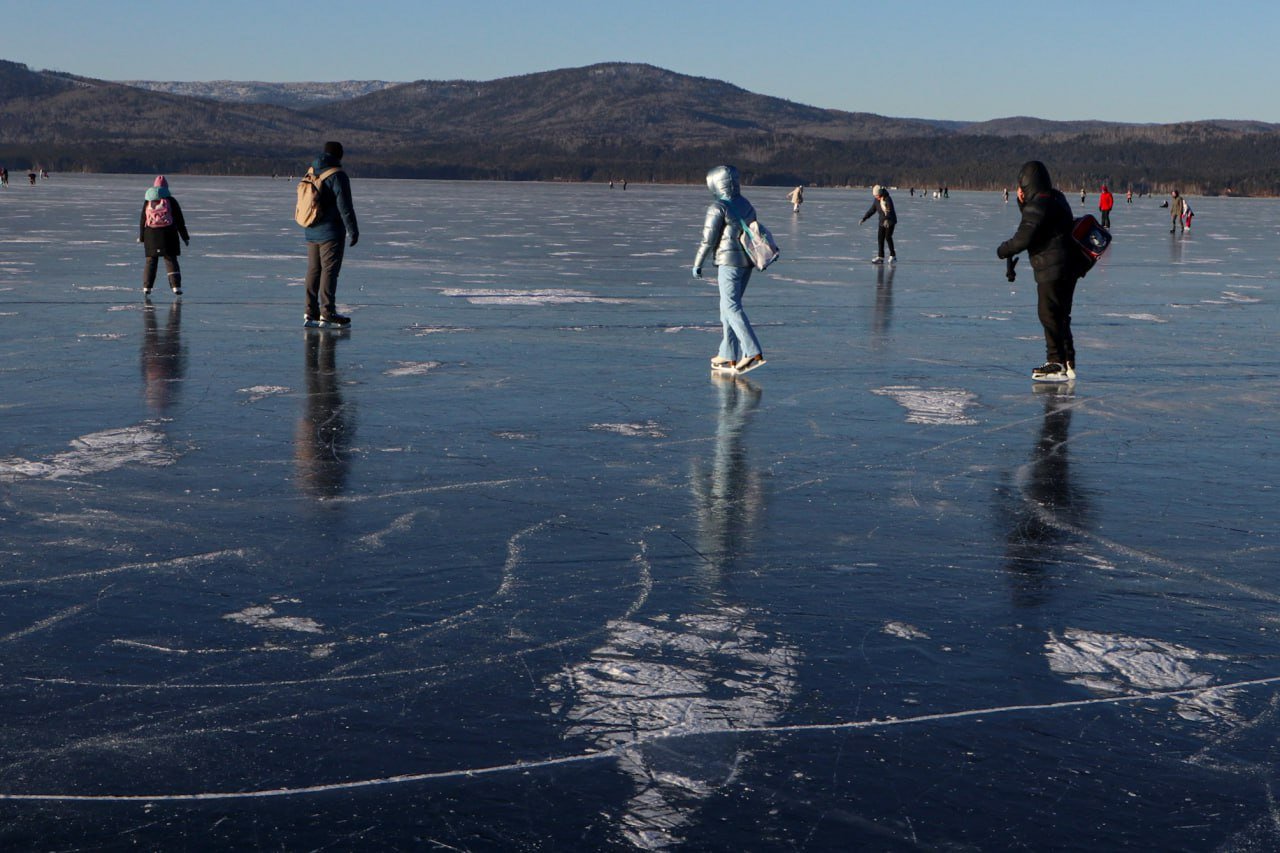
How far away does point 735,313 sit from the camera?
11000mm

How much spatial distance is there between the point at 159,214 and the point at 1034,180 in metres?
9.11

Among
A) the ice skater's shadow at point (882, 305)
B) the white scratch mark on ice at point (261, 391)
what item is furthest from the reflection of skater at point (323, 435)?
the ice skater's shadow at point (882, 305)

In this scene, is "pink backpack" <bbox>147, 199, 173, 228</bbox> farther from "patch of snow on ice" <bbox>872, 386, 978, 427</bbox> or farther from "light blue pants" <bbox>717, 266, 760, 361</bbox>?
"patch of snow on ice" <bbox>872, 386, 978, 427</bbox>

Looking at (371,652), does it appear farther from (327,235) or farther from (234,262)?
(234,262)

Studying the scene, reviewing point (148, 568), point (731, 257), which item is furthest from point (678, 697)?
point (731, 257)

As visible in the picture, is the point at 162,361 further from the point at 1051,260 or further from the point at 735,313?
the point at 1051,260

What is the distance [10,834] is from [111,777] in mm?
349

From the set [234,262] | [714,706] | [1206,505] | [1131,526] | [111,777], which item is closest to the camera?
[111,777]

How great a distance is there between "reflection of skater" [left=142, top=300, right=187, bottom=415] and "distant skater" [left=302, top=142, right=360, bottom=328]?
1230mm

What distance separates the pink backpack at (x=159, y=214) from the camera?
1563 centimetres

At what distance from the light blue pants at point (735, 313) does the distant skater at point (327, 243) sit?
160 inches

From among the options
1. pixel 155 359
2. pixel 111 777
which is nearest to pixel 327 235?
pixel 155 359

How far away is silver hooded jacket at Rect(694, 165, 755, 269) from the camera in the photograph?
1096cm

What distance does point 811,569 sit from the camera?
18.6 ft
